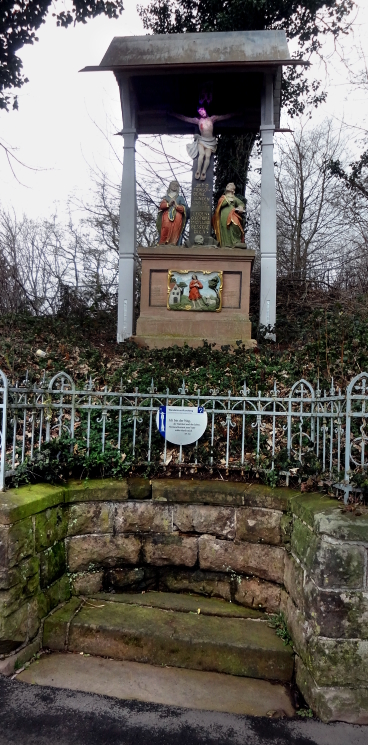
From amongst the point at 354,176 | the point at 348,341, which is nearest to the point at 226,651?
the point at 348,341

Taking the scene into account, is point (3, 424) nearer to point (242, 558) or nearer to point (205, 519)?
point (205, 519)

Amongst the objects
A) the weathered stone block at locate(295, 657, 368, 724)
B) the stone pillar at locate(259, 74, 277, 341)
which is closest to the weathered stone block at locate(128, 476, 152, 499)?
the weathered stone block at locate(295, 657, 368, 724)

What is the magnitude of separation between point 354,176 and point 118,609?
12.1 m

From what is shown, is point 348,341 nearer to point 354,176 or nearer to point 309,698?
point 309,698

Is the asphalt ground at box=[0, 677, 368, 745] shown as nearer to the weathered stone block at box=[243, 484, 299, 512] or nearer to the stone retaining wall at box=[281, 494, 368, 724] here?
the stone retaining wall at box=[281, 494, 368, 724]

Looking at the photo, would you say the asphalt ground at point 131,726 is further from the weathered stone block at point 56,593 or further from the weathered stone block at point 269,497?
the weathered stone block at point 269,497

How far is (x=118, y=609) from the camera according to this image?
341 cm

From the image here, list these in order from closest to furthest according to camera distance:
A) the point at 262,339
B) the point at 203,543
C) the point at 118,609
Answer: the point at 118,609 < the point at 203,543 < the point at 262,339

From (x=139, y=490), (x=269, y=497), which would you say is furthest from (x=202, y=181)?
(x=269, y=497)

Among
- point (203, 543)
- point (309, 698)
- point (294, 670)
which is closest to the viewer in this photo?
point (309, 698)

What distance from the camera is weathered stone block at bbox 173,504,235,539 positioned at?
361cm

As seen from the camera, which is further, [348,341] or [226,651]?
[348,341]

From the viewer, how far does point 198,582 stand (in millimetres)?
3658

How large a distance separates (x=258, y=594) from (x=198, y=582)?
0.43 meters
